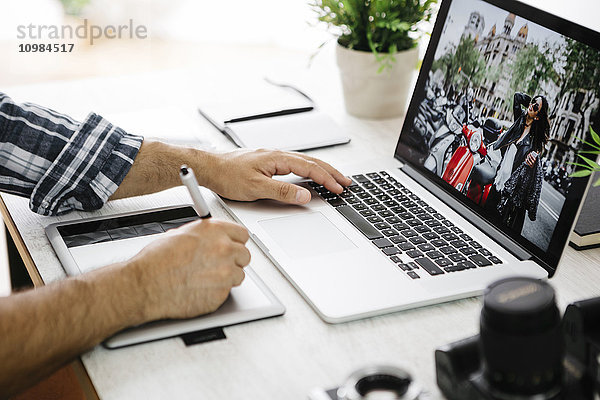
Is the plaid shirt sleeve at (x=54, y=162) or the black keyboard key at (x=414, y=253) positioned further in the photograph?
the plaid shirt sleeve at (x=54, y=162)

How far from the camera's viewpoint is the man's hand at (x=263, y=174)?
4.08 feet

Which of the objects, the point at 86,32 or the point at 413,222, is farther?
the point at 86,32

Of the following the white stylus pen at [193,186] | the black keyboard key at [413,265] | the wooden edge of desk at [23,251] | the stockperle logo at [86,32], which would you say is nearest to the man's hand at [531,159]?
the black keyboard key at [413,265]

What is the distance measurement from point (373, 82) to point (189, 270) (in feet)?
2.68

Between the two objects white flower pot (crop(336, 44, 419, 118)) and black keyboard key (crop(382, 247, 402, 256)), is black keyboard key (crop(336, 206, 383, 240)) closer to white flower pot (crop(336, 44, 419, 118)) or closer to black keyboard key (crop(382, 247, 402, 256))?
black keyboard key (crop(382, 247, 402, 256))

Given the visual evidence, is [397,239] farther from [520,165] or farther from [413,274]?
[520,165]

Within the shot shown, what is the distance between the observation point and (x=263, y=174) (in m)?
1.30

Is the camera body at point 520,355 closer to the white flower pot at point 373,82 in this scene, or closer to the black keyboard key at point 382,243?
the black keyboard key at point 382,243

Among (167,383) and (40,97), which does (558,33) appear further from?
(40,97)

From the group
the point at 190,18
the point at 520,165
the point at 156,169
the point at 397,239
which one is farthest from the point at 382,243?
the point at 190,18

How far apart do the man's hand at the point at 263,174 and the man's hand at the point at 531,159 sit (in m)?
0.32

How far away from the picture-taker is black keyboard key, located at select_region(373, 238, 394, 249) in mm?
1122

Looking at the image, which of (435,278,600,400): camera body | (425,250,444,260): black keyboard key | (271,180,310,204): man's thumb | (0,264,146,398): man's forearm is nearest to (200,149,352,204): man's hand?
(271,180,310,204): man's thumb

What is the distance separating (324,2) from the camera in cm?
158
